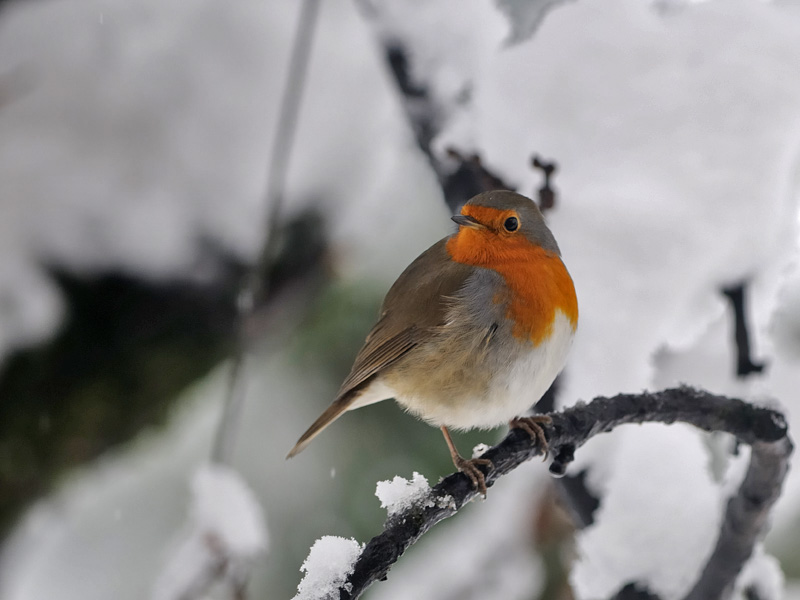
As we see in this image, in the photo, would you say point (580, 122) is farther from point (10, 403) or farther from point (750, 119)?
point (10, 403)

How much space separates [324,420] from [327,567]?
71 centimetres

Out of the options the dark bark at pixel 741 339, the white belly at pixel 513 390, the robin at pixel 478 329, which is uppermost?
the robin at pixel 478 329

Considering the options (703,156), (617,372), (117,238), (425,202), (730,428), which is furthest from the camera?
(425,202)

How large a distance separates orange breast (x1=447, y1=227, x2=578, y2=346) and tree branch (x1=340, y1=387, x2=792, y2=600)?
18 cm

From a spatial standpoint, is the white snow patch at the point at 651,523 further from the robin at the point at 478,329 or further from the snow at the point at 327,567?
the snow at the point at 327,567

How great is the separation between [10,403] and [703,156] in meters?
2.04

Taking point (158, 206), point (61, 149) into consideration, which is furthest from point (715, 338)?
point (61, 149)

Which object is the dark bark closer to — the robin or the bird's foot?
the robin

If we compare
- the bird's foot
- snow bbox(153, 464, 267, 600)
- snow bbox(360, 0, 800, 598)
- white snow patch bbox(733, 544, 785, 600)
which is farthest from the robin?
white snow patch bbox(733, 544, 785, 600)

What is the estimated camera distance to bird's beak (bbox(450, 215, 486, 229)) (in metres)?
1.51

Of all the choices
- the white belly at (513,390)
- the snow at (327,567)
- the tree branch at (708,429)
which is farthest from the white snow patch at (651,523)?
the snow at (327,567)

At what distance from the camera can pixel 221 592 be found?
1876mm

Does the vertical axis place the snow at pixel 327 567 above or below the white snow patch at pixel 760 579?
above

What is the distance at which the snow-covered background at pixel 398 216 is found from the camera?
1.74 m
